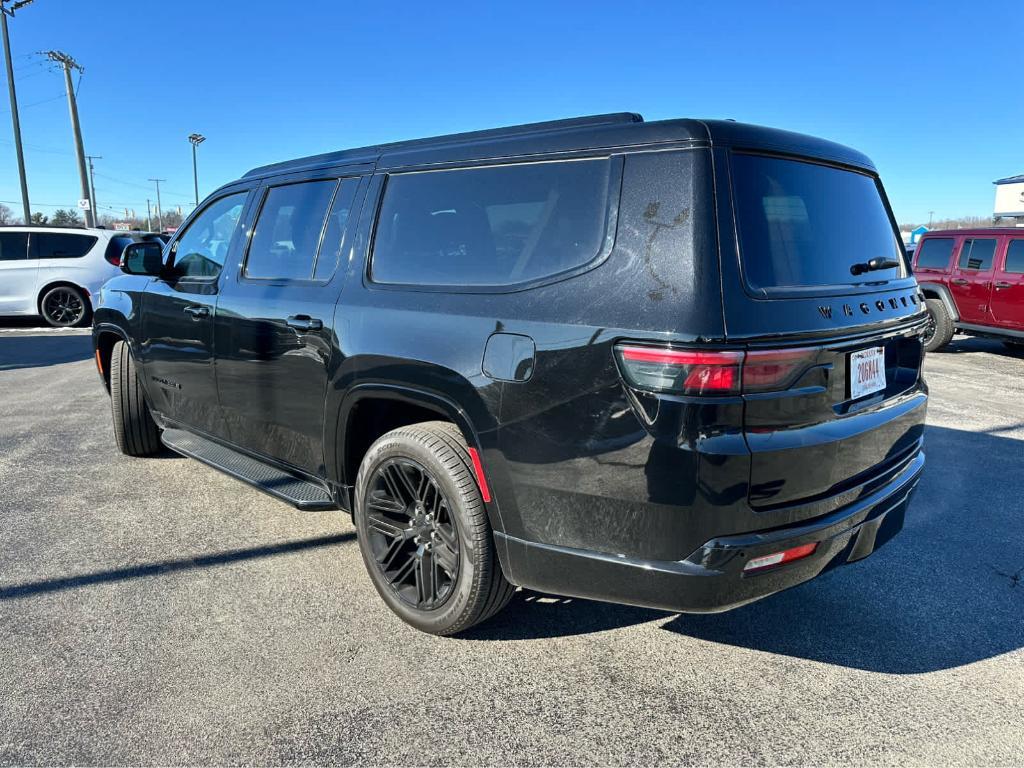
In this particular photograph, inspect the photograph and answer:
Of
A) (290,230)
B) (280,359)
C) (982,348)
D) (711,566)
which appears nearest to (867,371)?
(711,566)

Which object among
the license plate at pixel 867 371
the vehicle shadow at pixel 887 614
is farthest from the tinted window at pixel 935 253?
the license plate at pixel 867 371

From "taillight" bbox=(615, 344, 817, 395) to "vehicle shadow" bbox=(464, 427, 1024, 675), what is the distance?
3.30ft

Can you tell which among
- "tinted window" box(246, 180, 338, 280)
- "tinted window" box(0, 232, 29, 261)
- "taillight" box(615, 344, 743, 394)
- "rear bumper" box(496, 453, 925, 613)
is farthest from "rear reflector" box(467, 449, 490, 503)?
A: "tinted window" box(0, 232, 29, 261)

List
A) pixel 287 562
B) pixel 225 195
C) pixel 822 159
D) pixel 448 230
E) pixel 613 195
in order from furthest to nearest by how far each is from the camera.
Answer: pixel 225 195 < pixel 287 562 < pixel 448 230 < pixel 822 159 < pixel 613 195

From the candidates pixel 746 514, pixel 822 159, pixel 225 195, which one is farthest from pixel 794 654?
pixel 225 195

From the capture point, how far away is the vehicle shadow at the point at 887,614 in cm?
277

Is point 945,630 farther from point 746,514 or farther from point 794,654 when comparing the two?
point 746,514

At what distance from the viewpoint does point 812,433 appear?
7.16ft

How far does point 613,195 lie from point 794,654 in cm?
184

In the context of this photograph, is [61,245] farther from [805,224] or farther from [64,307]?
[805,224]

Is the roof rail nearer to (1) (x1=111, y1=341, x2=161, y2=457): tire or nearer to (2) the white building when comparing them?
(1) (x1=111, y1=341, x2=161, y2=457): tire

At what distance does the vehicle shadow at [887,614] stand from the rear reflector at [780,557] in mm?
503

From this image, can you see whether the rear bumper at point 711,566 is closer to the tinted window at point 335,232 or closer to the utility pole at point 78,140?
the tinted window at point 335,232

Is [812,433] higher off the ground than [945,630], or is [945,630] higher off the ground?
[812,433]
